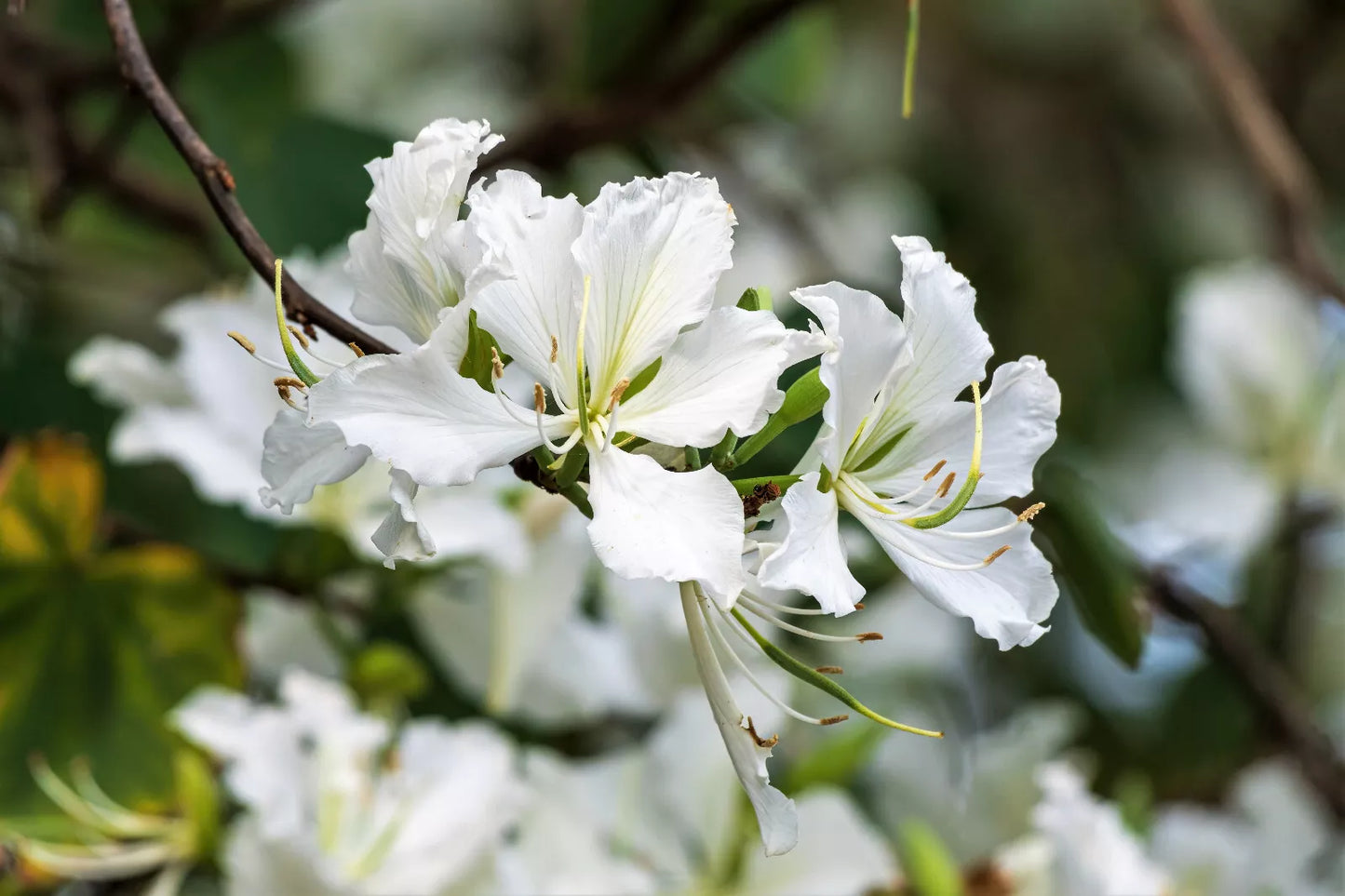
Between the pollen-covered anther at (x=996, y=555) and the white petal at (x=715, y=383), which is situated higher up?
the white petal at (x=715, y=383)

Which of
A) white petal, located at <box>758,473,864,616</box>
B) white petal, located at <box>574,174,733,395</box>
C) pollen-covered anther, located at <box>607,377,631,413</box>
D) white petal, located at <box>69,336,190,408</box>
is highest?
white petal, located at <box>574,174,733,395</box>

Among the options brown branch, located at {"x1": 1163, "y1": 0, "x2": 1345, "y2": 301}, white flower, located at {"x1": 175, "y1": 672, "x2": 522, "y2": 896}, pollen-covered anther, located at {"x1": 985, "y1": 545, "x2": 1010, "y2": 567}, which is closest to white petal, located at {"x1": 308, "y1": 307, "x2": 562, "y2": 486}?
pollen-covered anther, located at {"x1": 985, "y1": 545, "x2": 1010, "y2": 567}

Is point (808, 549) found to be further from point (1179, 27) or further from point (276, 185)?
point (1179, 27)

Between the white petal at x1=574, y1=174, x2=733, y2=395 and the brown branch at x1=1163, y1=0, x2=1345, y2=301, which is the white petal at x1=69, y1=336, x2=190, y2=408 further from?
the brown branch at x1=1163, y1=0, x2=1345, y2=301

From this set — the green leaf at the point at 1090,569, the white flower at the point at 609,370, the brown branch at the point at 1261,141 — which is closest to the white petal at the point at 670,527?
the white flower at the point at 609,370

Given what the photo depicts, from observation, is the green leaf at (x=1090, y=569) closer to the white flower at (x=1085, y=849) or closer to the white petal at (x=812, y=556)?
the white flower at (x=1085, y=849)
